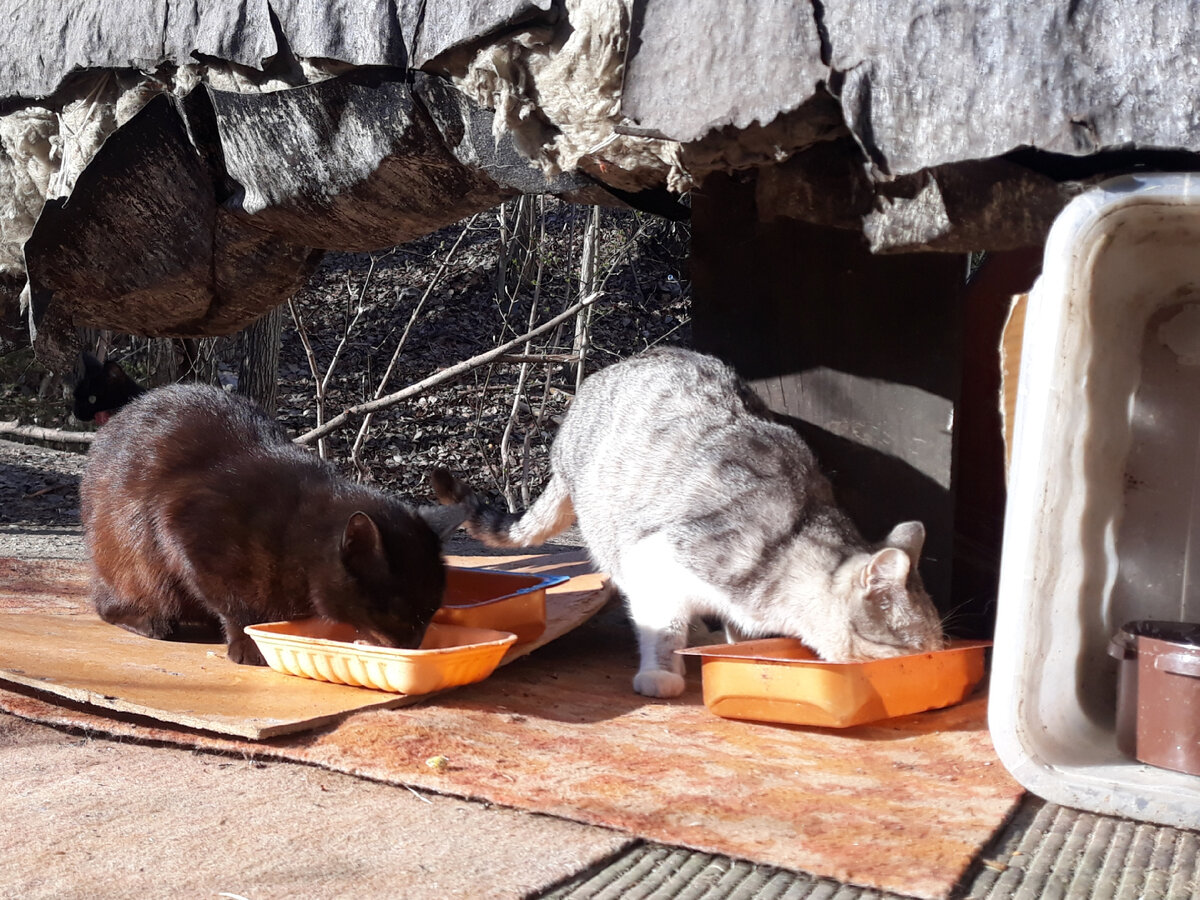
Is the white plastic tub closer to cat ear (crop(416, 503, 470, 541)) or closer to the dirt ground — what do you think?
the dirt ground

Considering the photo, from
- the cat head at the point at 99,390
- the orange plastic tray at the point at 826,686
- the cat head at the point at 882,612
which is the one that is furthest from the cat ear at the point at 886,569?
the cat head at the point at 99,390

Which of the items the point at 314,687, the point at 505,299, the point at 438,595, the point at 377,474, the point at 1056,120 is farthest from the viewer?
the point at 505,299

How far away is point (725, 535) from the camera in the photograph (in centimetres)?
382

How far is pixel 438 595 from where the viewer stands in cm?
370

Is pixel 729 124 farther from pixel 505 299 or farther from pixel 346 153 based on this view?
pixel 505 299

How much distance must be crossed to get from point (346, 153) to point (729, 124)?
156 centimetres

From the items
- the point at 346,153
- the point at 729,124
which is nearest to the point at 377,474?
the point at 346,153

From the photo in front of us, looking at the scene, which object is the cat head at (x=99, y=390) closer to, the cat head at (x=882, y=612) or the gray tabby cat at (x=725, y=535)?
the gray tabby cat at (x=725, y=535)

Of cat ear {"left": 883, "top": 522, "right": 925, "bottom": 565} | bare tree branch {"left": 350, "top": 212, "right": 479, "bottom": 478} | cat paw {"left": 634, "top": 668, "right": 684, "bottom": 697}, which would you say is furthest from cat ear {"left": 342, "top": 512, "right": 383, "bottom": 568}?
bare tree branch {"left": 350, "top": 212, "right": 479, "bottom": 478}

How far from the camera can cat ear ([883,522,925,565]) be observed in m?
3.60

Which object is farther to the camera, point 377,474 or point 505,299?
point 505,299

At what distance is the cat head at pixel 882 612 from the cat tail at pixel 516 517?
148 cm

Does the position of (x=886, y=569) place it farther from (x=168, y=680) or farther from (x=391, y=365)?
(x=391, y=365)

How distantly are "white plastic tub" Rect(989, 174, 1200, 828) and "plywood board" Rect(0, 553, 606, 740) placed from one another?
1645 mm
